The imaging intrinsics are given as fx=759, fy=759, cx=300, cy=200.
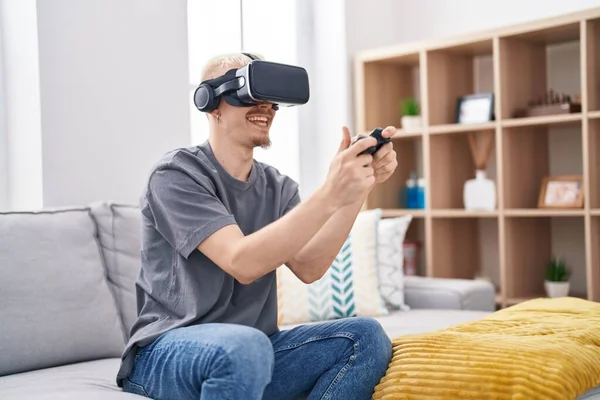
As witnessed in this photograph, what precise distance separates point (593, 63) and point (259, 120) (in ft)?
6.07

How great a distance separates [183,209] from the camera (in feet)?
5.28

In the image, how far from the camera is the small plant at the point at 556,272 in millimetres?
3219

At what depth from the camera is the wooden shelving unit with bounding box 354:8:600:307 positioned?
3.06 metres

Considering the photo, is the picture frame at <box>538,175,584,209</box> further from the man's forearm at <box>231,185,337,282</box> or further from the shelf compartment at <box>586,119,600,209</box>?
the man's forearm at <box>231,185,337,282</box>

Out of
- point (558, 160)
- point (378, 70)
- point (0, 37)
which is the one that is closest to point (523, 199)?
point (558, 160)

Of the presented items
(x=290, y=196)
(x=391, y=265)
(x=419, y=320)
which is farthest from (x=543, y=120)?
(x=290, y=196)

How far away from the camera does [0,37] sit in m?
2.57

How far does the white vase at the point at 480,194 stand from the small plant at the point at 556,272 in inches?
13.8

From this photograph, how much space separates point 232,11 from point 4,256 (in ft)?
6.03

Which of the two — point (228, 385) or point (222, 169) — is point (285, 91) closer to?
point (222, 169)

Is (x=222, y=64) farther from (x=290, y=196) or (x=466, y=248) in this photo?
(x=466, y=248)

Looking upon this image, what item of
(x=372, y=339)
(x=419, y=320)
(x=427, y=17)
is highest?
(x=427, y=17)

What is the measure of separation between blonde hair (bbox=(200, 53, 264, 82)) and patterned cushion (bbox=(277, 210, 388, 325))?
3.49 feet

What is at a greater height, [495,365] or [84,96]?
[84,96]
